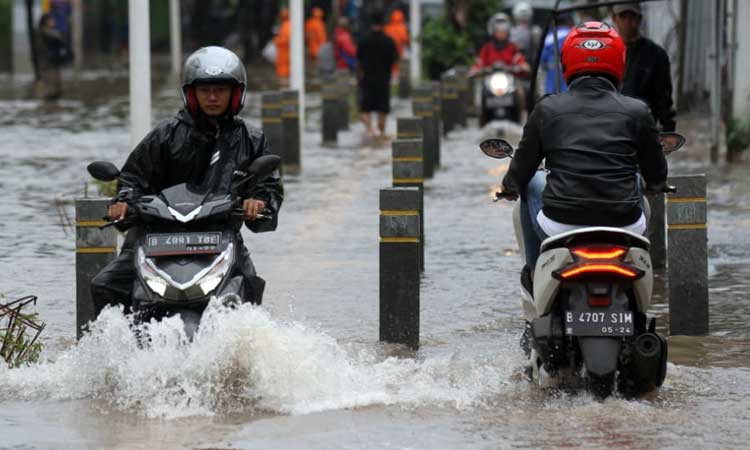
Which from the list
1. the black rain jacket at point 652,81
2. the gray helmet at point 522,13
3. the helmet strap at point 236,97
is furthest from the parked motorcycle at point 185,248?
the gray helmet at point 522,13

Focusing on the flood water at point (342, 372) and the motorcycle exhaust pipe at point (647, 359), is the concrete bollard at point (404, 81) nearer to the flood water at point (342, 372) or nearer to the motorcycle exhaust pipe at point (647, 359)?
the flood water at point (342, 372)

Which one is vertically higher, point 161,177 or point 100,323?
point 161,177

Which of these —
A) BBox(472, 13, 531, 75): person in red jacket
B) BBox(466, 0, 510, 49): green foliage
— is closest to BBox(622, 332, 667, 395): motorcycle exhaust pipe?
BBox(472, 13, 531, 75): person in red jacket

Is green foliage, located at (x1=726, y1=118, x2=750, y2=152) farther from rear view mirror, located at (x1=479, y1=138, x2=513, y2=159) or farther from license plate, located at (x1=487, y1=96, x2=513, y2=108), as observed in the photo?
rear view mirror, located at (x1=479, y1=138, x2=513, y2=159)

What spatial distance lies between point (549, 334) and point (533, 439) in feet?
2.19

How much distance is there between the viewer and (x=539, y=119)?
8328 mm

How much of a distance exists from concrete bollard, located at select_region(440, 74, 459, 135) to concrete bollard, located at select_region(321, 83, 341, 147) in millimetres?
1821

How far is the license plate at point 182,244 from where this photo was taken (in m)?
8.15

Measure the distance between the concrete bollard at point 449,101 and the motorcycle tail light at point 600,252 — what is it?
1823 centimetres

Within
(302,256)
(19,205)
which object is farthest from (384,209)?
(19,205)

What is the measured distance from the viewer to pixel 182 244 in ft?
26.8

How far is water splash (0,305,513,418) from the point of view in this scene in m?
8.06

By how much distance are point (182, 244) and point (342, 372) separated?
3.37ft

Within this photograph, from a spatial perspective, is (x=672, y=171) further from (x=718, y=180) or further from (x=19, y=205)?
(x=19, y=205)
